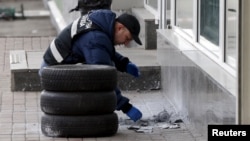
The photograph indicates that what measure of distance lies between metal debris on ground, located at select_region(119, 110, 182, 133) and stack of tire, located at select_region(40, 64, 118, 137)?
58 centimetres

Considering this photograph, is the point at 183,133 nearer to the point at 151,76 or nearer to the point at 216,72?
the point at 216,72

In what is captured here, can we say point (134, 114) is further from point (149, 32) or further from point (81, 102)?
point (149, 32)

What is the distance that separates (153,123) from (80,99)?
131cm

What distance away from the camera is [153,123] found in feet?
30.5

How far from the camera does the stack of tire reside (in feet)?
27.1

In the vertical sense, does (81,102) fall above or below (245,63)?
below

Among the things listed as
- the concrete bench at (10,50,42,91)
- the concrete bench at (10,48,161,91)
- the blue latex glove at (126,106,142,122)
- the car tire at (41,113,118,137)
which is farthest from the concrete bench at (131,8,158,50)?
the car tire at (41,113,118,137)

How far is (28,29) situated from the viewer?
19.8m

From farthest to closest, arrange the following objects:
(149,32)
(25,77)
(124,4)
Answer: (124,4) < (149,32) < (25,77)

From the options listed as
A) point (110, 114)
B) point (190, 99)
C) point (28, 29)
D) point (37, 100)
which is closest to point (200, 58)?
point (190, 99)

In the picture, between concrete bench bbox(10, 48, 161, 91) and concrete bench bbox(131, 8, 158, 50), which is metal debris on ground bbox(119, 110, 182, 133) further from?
concrete bench bbox(131, 8, 158, 50)

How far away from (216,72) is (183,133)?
959 mm

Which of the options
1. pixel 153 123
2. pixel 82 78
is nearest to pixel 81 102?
pixel 82 78

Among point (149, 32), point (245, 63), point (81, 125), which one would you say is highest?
point (245, 63)
